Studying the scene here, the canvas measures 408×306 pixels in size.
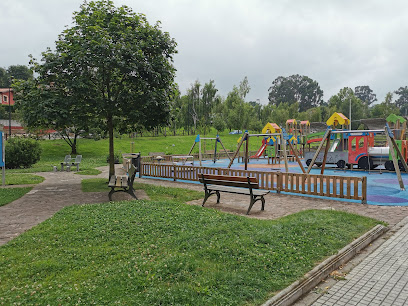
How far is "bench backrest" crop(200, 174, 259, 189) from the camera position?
26.7ft

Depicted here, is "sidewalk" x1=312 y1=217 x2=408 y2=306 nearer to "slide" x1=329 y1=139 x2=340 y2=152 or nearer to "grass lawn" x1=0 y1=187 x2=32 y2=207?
"grass lawn" x1=0 y1=187 x2=32 y2=207

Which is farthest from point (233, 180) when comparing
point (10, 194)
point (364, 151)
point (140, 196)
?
point (364, 151)

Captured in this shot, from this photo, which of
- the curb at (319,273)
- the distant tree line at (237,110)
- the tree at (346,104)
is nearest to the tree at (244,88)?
the distant tree line at (237,110)

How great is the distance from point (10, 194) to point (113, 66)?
593 cm

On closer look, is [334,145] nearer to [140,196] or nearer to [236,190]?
[236,190]

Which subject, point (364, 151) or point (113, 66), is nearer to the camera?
point (113, 66)

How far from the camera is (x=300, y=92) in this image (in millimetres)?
→ 126375

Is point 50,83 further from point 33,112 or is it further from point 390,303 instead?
point 390,303

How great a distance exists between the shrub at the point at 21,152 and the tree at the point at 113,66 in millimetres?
12264

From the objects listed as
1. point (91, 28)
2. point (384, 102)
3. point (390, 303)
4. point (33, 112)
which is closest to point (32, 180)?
point (33, 112)

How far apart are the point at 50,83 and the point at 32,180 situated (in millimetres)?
5518

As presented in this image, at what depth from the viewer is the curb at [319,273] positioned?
366 centimetres

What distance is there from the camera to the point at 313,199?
10.2 meters

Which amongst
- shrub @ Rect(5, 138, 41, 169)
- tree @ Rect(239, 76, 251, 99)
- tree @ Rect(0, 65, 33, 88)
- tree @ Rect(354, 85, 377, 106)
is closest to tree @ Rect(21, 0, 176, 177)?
shrub @ Rect(5, 138, 41, 169)
